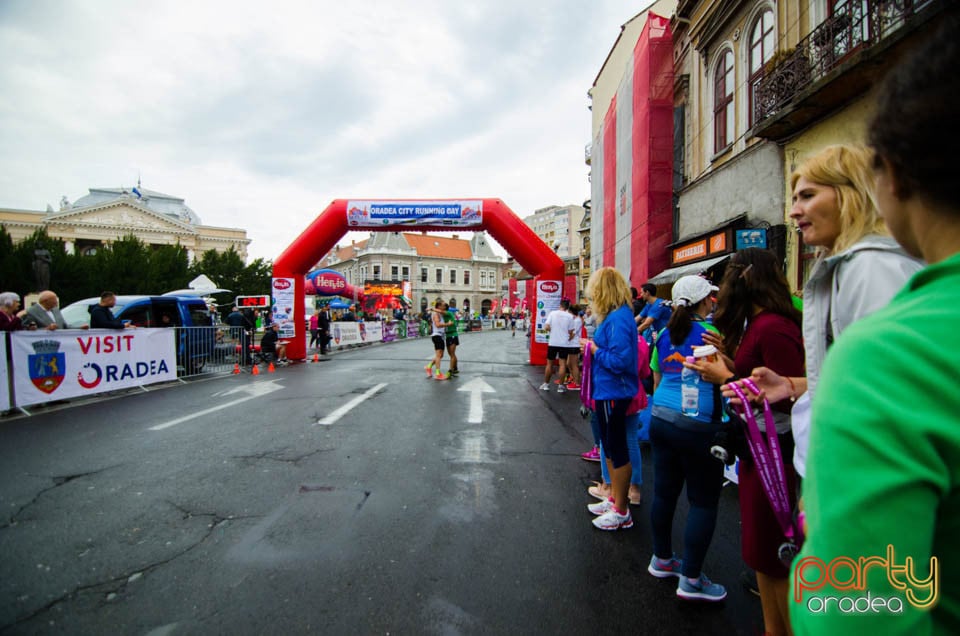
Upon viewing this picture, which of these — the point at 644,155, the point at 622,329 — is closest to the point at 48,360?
the point at 622,329

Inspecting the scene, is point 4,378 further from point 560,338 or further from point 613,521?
point 560,338

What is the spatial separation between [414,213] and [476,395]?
8.27m

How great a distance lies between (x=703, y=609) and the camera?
8.13 ft

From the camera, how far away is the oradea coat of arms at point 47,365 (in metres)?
7.19

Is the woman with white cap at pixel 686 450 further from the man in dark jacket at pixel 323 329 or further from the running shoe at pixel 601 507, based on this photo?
the man in dark jacket at pixel 323 329

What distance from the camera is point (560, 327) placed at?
9.05 meters

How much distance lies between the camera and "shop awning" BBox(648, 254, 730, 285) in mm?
10927

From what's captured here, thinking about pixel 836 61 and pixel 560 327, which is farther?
pixel 560 327

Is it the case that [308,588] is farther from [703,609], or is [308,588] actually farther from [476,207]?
[476,207]

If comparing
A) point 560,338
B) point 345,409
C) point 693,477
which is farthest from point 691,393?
point 560,338

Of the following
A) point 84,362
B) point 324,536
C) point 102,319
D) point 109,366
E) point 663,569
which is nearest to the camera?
point 663,569

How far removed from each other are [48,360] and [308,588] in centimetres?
786

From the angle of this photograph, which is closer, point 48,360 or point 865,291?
point 865,291

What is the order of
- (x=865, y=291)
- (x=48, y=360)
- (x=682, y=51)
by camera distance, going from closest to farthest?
(x=865, y=291), (x=48, y=360), (x=682, y=51)
